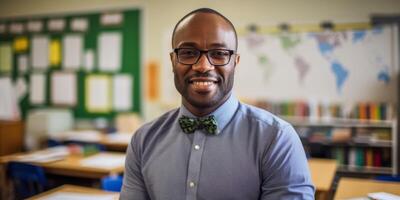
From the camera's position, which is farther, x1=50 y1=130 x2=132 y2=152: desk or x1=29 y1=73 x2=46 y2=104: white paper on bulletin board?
x1=29 y1=73 x2=46 y2=104: white paper on bulletin board

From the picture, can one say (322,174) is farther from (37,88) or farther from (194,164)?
(37,88)

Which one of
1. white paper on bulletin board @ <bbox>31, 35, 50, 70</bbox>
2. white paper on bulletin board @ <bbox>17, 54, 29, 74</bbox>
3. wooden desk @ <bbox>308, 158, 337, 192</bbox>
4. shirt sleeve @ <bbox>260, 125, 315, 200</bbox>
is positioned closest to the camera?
shirt sleeve @ <bbox>260, 125, 315, 200</bbox>

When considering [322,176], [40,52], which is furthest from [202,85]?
[40,52]

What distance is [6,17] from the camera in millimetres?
6270

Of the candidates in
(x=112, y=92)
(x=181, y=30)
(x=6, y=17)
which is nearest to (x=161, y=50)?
(x=112, y=92)

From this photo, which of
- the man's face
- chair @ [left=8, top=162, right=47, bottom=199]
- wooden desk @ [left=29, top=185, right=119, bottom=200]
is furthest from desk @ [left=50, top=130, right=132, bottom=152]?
the man's face

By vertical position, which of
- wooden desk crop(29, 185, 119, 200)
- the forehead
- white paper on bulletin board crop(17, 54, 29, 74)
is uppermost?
white paper on bulletin board crop(17, 54, 29, 74)

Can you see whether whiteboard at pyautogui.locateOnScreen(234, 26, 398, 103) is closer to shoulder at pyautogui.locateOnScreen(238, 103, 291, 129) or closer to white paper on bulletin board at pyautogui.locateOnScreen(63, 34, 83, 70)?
white paper on bulletin board at pyautogui.locateOnScreen(63, 34, 83, 70)

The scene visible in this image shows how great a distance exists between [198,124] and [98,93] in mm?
4700

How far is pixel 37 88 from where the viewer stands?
6109 mm

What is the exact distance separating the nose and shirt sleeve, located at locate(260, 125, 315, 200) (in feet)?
1.01

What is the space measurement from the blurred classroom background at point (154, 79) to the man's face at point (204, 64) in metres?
1.84

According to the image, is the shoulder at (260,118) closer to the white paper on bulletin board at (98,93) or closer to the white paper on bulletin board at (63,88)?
the white paper on bulletin board at (98,93)

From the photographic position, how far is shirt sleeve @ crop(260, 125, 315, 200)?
116 centimetres
